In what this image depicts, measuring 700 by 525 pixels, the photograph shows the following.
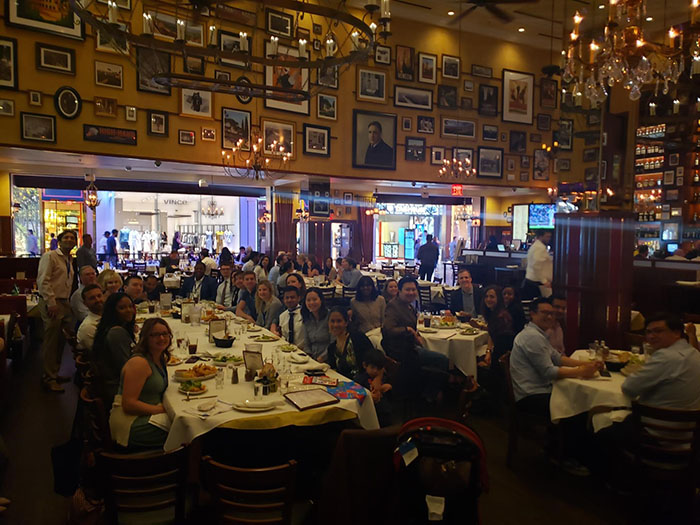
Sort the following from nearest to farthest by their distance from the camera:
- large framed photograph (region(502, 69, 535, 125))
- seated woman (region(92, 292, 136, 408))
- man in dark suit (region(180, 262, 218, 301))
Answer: seated woman (region(92, 292, 136, 408)) → man in dark suit (region(180, 262, 218, 301)) → large framed photograph (region(502, 69, 535, 125))

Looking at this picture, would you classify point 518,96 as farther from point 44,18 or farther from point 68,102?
point 44,18

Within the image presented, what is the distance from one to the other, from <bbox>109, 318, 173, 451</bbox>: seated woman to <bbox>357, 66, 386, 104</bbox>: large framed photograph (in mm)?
10758

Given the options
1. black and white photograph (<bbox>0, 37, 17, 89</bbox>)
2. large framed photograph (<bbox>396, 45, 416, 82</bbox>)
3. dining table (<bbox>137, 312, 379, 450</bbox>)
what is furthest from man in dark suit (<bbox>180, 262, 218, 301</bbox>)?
large framed photograph (<bbox>396, 45, 416, 82</bbox>)

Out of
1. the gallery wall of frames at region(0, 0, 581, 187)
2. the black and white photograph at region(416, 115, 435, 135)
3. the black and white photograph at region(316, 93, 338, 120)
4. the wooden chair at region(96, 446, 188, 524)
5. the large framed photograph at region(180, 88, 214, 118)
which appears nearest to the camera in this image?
the wooden chair at region(96, 446, 188, 524)

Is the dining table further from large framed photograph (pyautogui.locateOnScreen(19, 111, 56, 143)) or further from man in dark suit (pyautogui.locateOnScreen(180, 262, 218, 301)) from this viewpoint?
large framed photograph (pyautogui.locateOnScreen(19, 111, 56, 143))

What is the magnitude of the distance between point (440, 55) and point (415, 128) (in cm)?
218

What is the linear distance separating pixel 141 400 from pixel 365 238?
658 inches

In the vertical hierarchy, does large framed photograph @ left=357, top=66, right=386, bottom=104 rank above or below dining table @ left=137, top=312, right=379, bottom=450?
above

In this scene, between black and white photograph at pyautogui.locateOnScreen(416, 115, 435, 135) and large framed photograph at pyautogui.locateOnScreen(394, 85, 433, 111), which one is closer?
large framed photograph at pyautogui.locateOnScreen(394, 85, 433, 111)

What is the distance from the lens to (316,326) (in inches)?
194

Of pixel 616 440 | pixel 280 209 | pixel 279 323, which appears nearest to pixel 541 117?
pixel 280 209

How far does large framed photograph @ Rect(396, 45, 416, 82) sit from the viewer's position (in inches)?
518

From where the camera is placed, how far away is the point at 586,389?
3.55m

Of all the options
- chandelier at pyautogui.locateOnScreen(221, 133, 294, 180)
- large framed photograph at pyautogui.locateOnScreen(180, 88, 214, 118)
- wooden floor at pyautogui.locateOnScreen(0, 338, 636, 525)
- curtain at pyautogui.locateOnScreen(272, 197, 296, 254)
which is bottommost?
wooden floor at pyautogui.locateOnScreen(0, 338, 636, 525)
